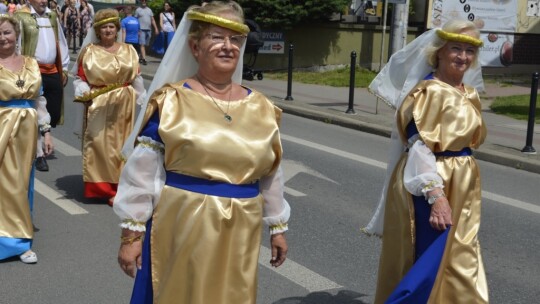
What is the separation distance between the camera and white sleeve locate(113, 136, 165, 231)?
3449 mm

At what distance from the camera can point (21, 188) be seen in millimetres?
6055

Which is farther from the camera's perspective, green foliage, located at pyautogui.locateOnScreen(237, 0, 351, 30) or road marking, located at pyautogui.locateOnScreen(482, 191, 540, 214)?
green foliage, located at pyautogui.locateOnScreen(237, 0, 351, 30)

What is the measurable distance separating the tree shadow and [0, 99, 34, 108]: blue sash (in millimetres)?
2417

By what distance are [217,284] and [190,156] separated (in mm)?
550

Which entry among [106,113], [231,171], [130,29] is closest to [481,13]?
[130,29]

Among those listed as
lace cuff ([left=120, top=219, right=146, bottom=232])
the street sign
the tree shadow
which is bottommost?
the street sign

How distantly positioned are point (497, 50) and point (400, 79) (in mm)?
20732

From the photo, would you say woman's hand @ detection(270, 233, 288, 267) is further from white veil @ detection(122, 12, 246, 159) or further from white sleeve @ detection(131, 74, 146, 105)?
white sleeve @ detection(131, 74, 146, 105)

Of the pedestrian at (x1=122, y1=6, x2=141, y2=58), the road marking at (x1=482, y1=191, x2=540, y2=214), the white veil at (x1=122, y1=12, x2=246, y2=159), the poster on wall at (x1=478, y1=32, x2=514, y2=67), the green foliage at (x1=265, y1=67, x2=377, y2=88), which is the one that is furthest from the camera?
the poster on wall at (x1=478, y1=32, x2=514, y2=67)

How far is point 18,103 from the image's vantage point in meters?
6.08

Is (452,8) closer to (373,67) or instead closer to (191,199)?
(373,67)

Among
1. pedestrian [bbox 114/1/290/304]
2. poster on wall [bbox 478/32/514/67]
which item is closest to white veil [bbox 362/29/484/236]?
pedestrian [bbox 114/1/290/304]

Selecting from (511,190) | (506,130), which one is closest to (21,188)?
(511,190)

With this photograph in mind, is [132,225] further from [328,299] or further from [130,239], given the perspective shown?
[328,299]
